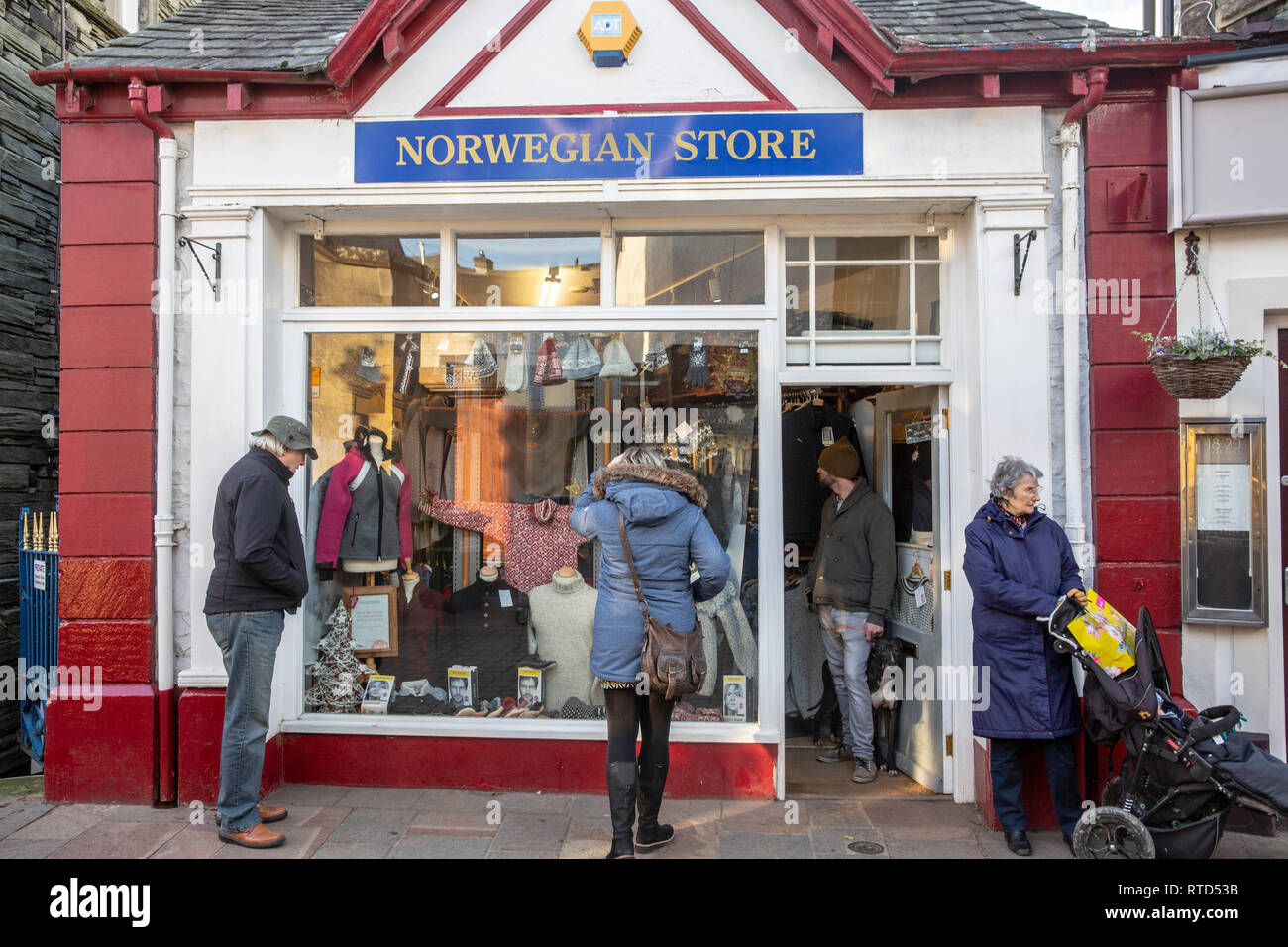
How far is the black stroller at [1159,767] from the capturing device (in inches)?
142

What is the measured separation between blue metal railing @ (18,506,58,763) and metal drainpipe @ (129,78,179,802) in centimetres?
165

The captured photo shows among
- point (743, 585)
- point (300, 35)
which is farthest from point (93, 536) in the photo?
point (743, 585)

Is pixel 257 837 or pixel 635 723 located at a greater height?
pixel 635 723

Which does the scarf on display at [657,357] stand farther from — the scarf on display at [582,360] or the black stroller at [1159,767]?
the black stroller at [1159,767]

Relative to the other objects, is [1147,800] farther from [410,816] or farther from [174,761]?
[174,761]

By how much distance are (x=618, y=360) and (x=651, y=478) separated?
145cm

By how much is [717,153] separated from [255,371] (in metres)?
2.95

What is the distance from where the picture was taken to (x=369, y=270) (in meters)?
5.43

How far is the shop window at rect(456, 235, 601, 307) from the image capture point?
535cm

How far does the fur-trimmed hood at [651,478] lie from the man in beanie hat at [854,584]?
1695 mm

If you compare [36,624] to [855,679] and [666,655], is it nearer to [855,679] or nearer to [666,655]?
[666,655]

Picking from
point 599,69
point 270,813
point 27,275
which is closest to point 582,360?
point 599,69

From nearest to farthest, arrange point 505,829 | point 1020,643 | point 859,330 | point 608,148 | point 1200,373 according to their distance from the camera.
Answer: point 1020,643, point 1200,373, point 505,829, point 608,148, point 859,330

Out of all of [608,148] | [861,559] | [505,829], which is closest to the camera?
[505,829]
